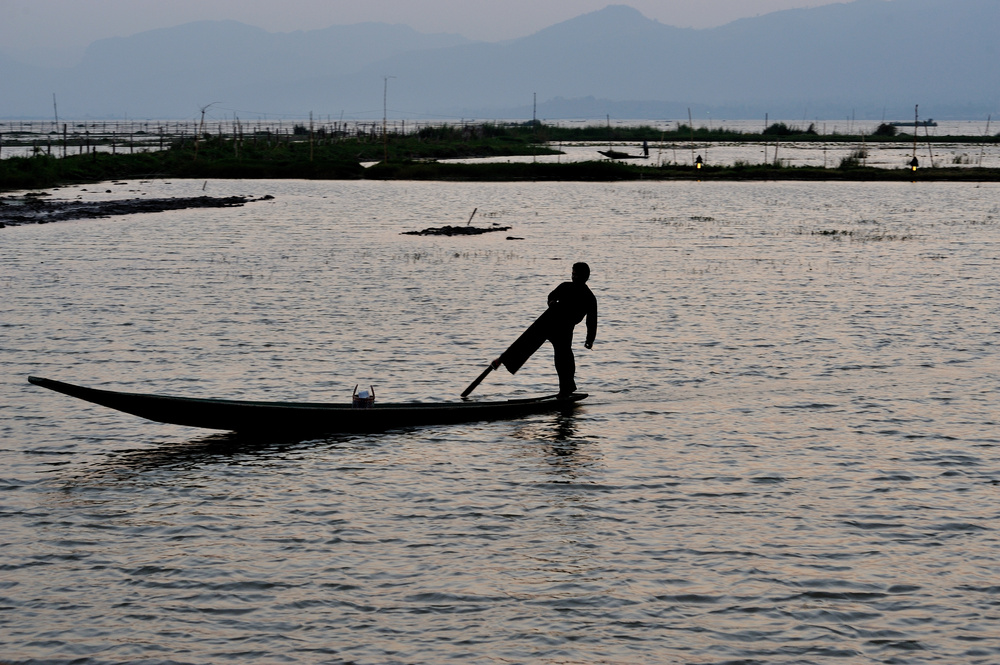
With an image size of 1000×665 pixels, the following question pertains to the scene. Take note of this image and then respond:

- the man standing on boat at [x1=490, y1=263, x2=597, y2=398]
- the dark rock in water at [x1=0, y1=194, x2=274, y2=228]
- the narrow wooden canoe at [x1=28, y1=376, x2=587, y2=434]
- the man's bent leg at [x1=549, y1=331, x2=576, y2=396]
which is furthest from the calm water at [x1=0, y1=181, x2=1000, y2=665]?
the dark rock in water at [x1=0, y1=194, x2=274, y2=228]

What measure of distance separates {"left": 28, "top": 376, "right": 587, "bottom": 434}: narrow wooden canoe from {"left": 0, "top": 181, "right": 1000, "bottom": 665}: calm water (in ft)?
0.76

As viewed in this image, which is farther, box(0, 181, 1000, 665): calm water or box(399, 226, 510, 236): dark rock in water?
box(399, 226, 510, 236): dark rock in water

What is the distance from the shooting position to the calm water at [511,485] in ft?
27.9

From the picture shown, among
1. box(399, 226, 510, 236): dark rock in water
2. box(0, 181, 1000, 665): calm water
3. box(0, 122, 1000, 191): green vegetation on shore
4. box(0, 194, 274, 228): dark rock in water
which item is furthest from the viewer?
box(0, 122, 1000, 191): green vegetation on shore

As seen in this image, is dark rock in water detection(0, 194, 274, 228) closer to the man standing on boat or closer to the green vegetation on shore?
the green vegetation on shore

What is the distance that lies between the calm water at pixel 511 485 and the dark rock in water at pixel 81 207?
1903 cm

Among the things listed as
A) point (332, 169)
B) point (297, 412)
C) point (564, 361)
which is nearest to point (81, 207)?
point (332, 169)

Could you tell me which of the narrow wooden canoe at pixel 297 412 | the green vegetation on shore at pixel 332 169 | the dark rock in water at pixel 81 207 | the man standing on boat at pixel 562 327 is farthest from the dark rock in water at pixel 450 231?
the green vegetation on shore at pixel 332 169

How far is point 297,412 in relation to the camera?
43.5 ft

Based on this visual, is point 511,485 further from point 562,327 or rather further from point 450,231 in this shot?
point 450,231

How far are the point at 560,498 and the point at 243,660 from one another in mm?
4578

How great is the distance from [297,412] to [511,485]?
2943mm

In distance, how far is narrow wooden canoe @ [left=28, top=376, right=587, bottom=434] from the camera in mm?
→ 12266

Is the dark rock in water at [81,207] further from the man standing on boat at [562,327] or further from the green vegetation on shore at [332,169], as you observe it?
the man standing on boat at [562,327]
